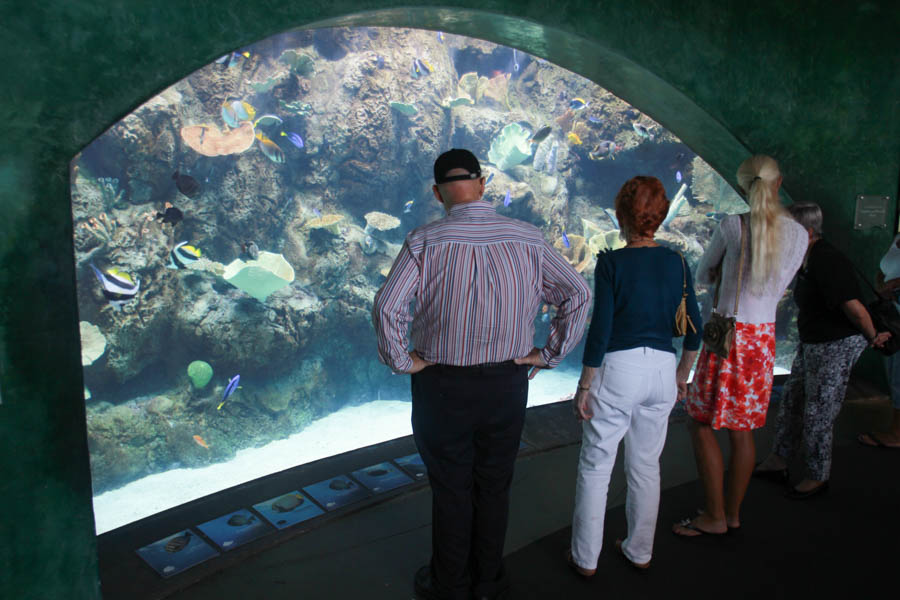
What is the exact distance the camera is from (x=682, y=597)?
1.91 metres

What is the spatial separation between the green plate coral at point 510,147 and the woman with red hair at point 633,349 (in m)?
12.4

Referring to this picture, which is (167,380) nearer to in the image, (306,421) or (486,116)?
(306,421)

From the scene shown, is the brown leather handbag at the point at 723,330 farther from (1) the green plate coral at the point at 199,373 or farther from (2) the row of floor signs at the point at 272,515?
(1) the green plate coral at the point at 199,373

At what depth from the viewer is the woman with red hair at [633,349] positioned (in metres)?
1.82

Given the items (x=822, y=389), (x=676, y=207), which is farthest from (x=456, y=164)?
(x=676, y=207)

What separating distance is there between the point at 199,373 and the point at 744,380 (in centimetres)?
968

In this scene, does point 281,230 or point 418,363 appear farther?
point 281,230

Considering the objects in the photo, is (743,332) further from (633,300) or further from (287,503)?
(287,503)

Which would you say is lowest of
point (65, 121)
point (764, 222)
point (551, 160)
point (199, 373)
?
point (199, 373)

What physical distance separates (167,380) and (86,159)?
16.9ft

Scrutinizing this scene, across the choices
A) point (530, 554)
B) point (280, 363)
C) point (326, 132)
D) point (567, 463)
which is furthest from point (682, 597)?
point (326, 132)

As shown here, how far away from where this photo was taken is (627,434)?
76.0 inches

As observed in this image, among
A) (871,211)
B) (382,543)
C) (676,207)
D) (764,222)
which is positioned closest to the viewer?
(764,222)

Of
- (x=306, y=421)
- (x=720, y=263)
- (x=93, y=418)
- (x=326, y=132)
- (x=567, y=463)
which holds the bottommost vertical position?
(x=306, y=421)
